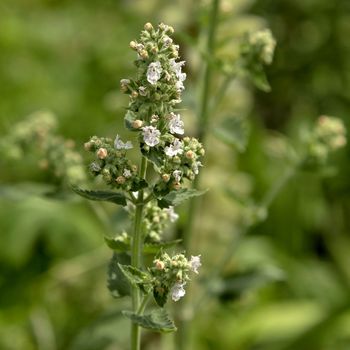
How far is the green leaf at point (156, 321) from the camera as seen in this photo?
5.44ft

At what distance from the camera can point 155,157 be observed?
62.6 inches

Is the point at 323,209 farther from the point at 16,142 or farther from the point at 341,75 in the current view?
the point at 16,142

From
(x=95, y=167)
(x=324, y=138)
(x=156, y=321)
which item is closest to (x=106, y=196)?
(x=95, y=167)

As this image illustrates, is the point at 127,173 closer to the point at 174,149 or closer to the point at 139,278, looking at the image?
the point at 174,149

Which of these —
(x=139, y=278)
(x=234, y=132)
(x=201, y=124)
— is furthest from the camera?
(x=201, y=124)

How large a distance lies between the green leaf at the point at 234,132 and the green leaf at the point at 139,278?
992 millimetres

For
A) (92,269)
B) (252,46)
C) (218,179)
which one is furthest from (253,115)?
(252,46)

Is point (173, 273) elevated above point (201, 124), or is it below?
below

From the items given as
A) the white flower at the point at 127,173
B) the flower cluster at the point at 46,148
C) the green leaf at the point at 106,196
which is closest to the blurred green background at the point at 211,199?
the flower cluster at the point at 46,148

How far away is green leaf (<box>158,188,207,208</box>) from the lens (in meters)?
1.65

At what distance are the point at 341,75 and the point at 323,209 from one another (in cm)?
129

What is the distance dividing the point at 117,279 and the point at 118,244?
16 cm

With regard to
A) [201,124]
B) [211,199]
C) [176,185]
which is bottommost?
[176,185]

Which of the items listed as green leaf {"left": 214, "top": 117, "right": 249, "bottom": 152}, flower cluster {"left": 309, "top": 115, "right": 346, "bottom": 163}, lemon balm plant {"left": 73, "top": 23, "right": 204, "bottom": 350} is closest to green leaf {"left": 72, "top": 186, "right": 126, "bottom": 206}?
lemon balm plant {"left": 73, "top": 23, "right": 204, "bottom": 350}
